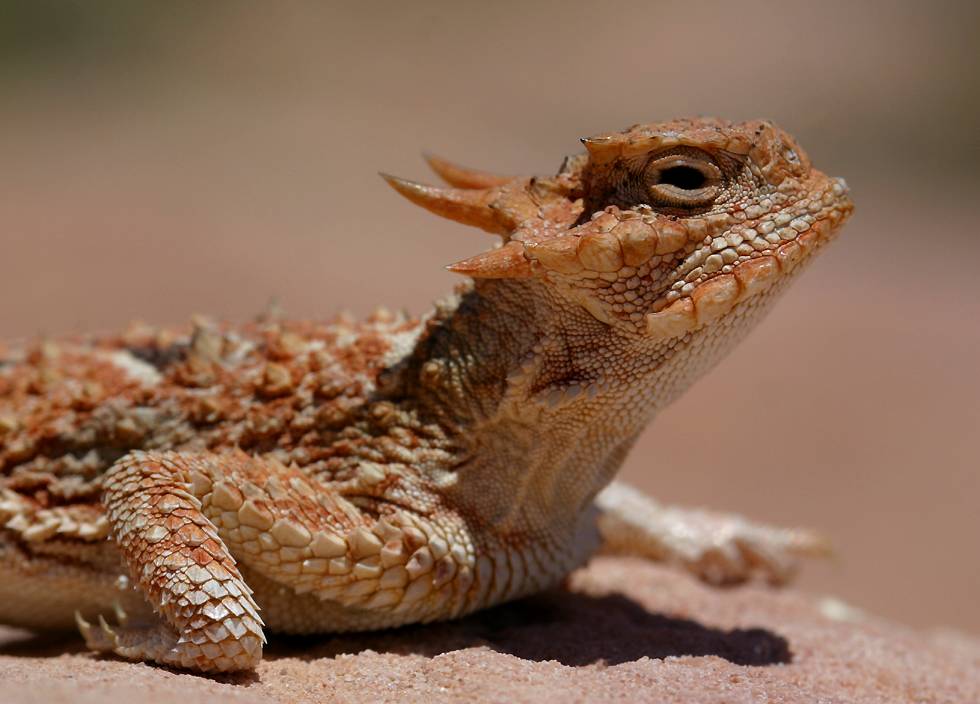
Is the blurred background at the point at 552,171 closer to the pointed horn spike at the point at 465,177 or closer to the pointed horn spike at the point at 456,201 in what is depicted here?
the pointed horn spike at the point at 465,177

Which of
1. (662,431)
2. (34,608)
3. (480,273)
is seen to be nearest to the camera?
(480,273)

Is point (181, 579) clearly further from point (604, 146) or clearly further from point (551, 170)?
point (551, 170)

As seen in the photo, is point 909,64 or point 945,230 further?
point 909,64

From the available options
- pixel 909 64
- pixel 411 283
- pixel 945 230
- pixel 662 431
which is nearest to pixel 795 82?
pixel 909 64

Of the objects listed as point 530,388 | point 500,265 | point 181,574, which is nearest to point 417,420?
point 530,388

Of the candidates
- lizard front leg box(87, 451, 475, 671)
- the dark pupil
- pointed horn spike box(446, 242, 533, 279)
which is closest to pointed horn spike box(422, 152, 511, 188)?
pointed horn spike box(446, 242, 533, 279)

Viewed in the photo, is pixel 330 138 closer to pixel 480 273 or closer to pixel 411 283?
pixel 411 283
